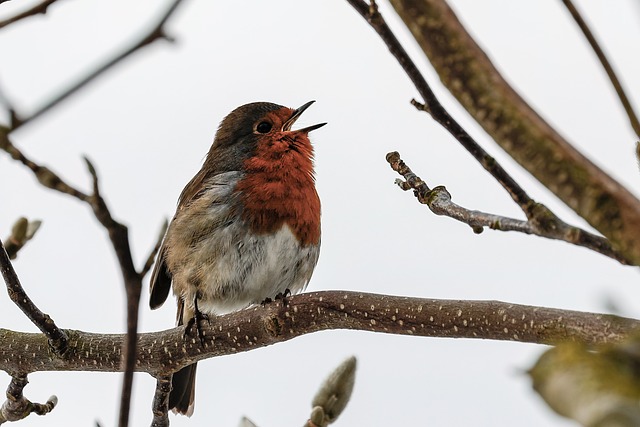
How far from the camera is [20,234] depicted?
3312 mm

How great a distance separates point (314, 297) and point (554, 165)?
7.62 ft

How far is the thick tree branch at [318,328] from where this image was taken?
2523 millimetres

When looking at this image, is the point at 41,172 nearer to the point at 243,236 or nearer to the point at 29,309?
the point at 29,309

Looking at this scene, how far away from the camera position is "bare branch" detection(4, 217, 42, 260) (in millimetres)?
3312

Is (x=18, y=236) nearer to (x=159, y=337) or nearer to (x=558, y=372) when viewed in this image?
(x=159, y=337)

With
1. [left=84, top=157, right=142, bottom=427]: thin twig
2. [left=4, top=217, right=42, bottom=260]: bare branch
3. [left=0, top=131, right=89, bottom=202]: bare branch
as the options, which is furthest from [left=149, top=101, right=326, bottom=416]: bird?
[left=84, top=157, right=142, bottom=427]: thin twig

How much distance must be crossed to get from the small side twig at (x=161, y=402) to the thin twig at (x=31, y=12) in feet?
8.19

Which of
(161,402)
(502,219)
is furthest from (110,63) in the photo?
Answer: (161,402)

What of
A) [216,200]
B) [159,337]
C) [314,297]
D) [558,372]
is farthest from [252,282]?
[558,372]

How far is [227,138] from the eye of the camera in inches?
241

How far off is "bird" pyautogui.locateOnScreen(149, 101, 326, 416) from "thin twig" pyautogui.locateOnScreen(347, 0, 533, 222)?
3.42 meters

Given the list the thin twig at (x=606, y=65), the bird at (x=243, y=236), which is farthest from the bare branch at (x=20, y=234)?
the thin twig at (x=606, y=65)

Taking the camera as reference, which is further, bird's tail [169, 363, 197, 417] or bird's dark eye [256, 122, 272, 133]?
bird's dark eye [256, 122, 272, 133]

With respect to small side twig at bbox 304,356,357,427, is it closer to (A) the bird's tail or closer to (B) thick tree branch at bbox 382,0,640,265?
(B) thick tree branch at bbox 382,0,640,265
